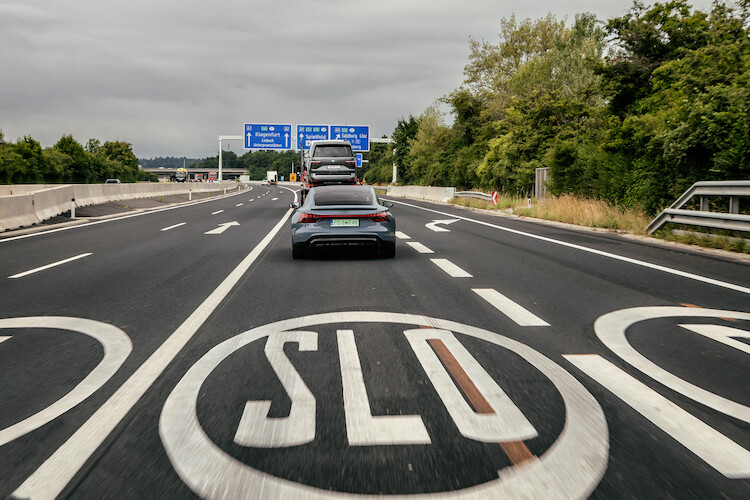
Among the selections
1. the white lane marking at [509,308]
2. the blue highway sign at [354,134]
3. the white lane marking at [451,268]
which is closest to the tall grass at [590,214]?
the white lane marking at [451,268]

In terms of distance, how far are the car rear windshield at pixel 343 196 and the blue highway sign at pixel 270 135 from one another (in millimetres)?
48901

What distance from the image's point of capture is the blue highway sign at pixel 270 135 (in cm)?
5925

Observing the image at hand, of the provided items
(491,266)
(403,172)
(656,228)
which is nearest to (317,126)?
(403,172)

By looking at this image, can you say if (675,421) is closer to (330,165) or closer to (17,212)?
(17,212)

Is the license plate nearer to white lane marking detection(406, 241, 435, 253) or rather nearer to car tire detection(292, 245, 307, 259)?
car tire detection(292, 245, 307, 259)

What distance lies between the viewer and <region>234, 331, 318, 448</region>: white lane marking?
128 inches

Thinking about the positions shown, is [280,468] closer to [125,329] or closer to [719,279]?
[125,329]

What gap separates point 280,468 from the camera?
2928 millimetres

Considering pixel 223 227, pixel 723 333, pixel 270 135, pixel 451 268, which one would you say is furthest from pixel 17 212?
pixel 270 135

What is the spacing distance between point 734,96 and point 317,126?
48739 millimetres

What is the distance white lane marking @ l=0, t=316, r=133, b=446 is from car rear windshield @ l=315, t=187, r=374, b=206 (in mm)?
5648

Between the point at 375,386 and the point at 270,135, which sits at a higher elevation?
the point at 270,135

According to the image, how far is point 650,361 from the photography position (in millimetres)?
4781

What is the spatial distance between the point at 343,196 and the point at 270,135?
164 feet
